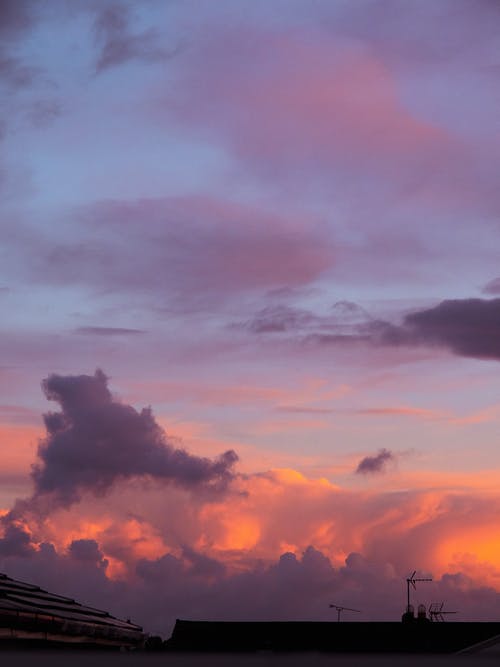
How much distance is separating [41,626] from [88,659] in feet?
84.2

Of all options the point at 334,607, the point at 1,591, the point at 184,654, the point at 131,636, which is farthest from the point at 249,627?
the point at 184,654

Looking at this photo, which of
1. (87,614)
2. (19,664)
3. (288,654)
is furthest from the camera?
(87,614)

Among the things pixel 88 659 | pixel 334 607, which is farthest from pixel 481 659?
pixel 334 607

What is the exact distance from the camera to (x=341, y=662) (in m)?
11.5

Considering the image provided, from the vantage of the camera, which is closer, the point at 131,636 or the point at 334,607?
the point at 131,636

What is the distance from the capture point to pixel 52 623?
36562 mm

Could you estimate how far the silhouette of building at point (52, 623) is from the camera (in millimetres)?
33719

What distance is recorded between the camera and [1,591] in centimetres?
3812

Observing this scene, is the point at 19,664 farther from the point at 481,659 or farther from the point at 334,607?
the point at 334,607

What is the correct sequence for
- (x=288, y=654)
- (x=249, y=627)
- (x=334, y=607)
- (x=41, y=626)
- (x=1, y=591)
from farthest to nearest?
(x=334, y=607), (x=249, y=627), (x=1, y=591), (x=41, y=626), (x=288, y=654)

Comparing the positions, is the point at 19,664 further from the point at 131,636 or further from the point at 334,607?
the point at 334,607

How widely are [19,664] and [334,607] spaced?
385 feet

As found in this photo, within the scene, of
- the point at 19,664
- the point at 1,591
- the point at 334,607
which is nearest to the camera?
the point at 19,664

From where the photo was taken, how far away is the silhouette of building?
3372cm
